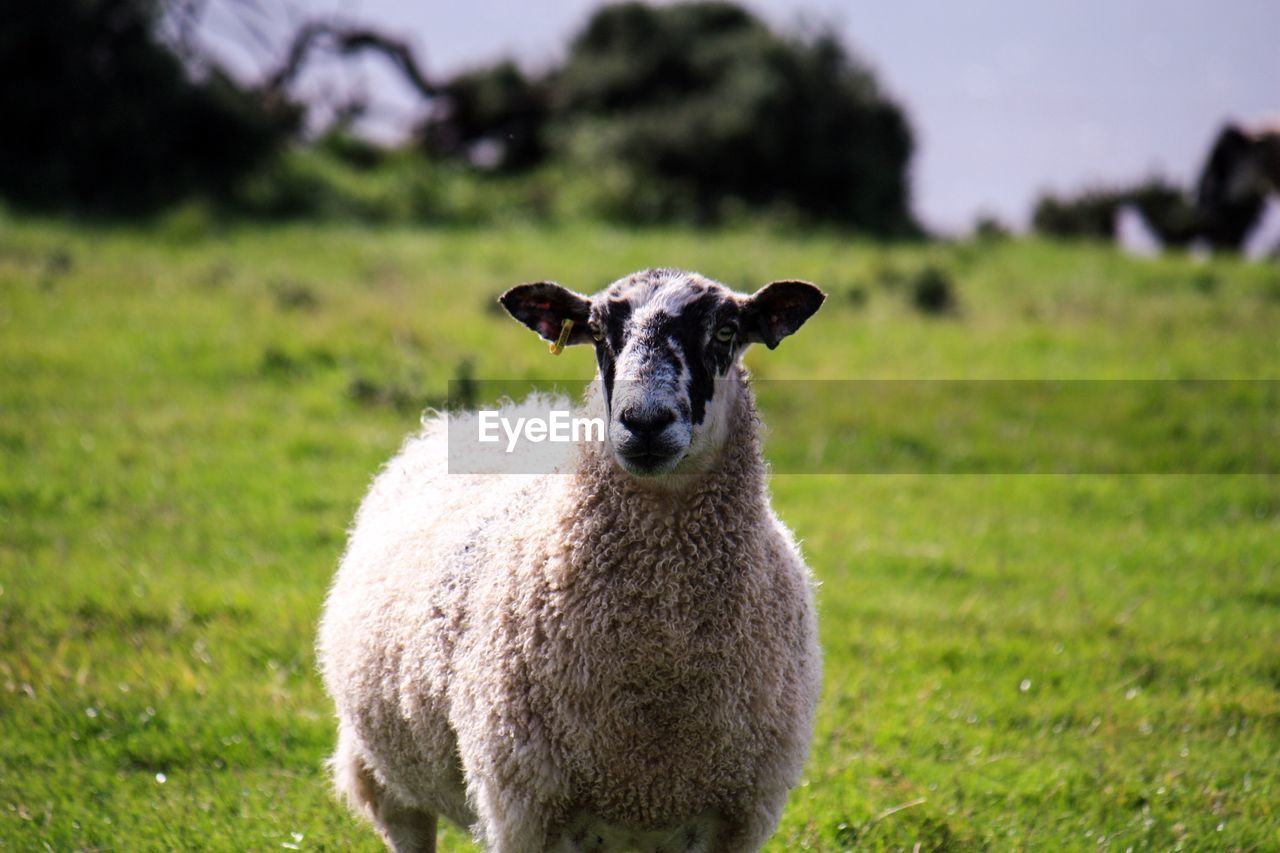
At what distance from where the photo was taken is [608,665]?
4055 millimetres

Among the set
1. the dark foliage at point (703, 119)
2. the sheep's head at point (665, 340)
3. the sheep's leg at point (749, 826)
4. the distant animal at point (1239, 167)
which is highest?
the dark foliage at point (703, 119)

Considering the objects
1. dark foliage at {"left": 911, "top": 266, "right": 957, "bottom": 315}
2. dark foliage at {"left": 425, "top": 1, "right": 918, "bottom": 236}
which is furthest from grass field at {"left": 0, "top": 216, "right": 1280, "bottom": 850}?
dark foliage at {"left": 425, "top": 1, "right": 918, "bottom": 236}

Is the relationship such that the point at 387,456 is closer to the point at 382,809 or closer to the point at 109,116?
the point at 382,809

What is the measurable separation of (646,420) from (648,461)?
0.16 meters

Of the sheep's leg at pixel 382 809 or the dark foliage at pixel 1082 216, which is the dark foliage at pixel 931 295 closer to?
the sheep's leg at pixel 382 809

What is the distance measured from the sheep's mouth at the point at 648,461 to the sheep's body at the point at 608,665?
11.2 inches

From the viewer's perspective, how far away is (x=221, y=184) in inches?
928

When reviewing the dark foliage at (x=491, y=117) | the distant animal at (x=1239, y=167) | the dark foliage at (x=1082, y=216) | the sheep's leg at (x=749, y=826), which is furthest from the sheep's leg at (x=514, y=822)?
the dark foliage at (x=1082, y=216)

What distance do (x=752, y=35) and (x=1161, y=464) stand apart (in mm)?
21551

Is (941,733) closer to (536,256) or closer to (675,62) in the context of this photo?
(536,256)

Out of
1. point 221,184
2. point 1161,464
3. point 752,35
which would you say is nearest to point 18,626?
point 1161,464

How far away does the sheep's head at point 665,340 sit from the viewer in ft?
12.9

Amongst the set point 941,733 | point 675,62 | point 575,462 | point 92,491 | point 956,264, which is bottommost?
point 941,733

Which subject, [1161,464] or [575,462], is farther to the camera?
[1161,464]
